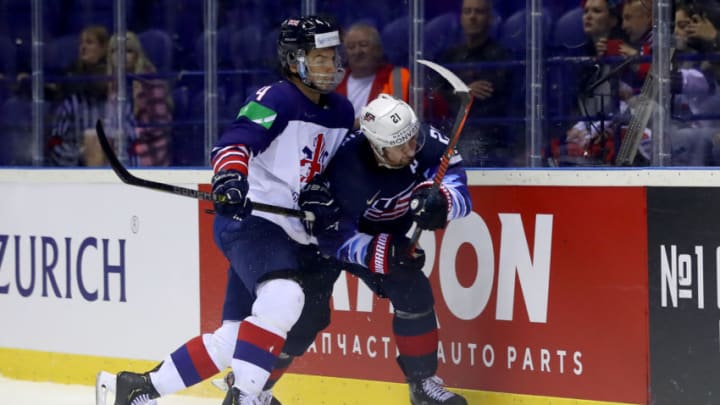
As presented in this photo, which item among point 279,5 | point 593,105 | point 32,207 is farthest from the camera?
point 32,207

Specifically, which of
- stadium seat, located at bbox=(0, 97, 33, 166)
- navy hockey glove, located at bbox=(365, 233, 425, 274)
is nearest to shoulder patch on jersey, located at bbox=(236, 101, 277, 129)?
navy hockey glove, located at bbox=(365, 233, 425, 274)

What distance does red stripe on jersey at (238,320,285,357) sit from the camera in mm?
4254

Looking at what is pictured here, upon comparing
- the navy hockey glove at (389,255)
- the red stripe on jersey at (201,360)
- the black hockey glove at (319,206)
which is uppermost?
the black hockey glove at (319,206)

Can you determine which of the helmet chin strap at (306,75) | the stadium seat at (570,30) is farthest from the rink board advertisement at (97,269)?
the stadium seat at (570,30)

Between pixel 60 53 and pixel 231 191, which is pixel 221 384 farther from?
pixel 60 53

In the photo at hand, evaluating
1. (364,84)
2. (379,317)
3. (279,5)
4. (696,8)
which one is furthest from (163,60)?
(696,8)

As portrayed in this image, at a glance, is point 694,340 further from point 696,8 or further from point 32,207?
point 32,207

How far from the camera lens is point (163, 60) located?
5.69 metres

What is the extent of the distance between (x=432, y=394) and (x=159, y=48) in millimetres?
1965

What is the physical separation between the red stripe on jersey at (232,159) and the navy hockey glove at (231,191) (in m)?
0.03

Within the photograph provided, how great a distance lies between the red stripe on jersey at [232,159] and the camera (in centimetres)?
416

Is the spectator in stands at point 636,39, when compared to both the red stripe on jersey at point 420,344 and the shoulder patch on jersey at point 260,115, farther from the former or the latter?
the shoulder patch on jersey at point 260,115

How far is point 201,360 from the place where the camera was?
4430 millimetres

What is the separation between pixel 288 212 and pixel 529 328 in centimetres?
89
